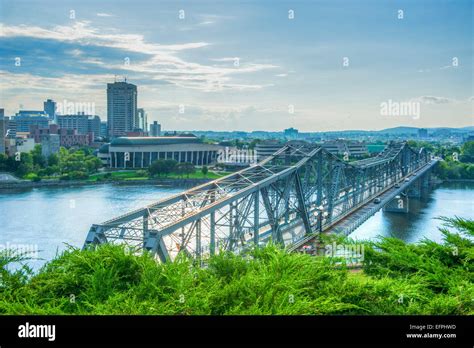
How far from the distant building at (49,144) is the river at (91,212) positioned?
5.42 ft

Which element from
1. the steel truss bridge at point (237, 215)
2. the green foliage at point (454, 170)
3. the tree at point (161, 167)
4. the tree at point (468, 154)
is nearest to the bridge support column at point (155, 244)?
the steel truss bridge at point (237, 215)

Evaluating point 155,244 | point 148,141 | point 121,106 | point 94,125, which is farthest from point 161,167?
point 155,244

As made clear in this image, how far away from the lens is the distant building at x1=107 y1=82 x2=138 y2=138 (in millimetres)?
12969

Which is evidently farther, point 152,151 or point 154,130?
point 154,130

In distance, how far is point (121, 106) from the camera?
15172 mm

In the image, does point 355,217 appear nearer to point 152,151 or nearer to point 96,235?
point 96,235

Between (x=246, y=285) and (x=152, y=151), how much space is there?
74.9ft

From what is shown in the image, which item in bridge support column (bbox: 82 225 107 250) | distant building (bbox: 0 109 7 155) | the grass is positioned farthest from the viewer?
distant building (bbox: 0 109 7 155)

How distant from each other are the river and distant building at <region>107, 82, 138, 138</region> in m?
2.78

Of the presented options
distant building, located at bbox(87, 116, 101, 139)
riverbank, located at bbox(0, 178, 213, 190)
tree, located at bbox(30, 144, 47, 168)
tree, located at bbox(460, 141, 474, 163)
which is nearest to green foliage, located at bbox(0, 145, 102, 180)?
tree, located at bbox(30, 144, 47, 168)

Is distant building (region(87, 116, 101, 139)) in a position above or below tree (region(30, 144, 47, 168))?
above

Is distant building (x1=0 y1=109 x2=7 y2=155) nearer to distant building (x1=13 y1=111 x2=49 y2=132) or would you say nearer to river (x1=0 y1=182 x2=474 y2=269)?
river (x1=0 y1=182 x2=474 y2=269)

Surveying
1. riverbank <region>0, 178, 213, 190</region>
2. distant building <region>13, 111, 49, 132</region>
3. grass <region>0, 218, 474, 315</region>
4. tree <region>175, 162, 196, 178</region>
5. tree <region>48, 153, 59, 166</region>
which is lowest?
riverbank <region>0, 178, 213, 190</region>
